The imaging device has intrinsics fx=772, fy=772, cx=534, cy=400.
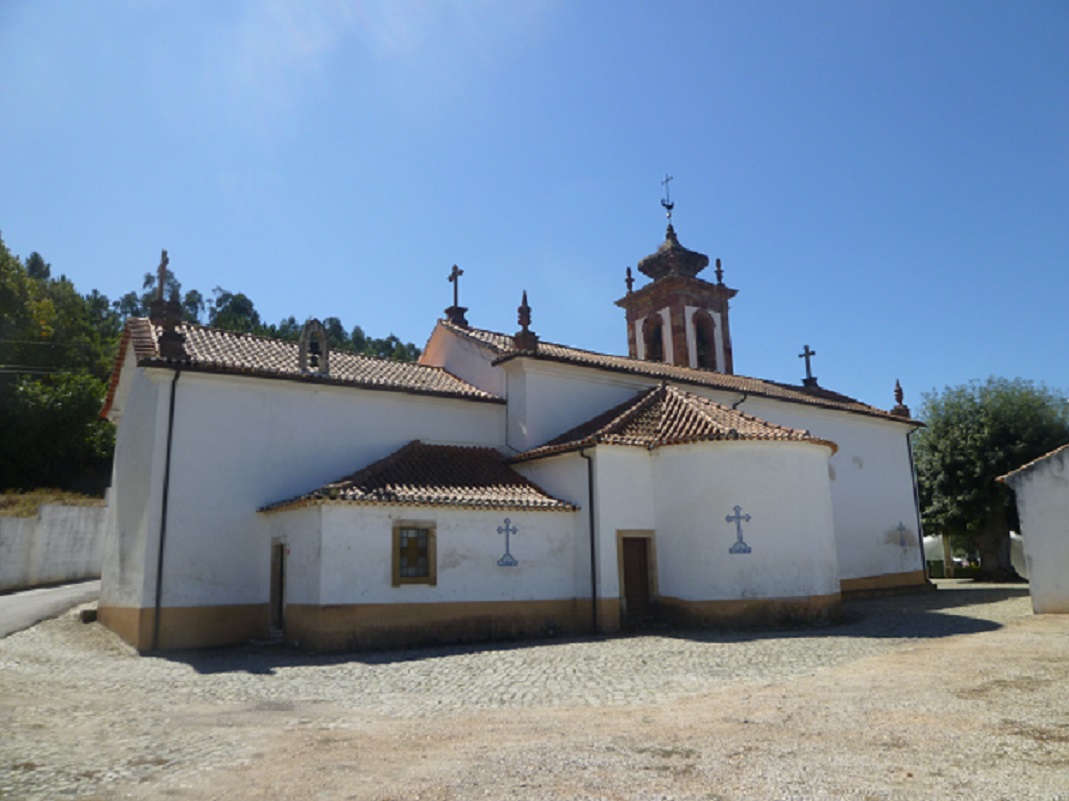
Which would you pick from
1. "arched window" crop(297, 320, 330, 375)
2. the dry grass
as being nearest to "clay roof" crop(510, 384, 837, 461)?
"arched window" crop(297, 320, 330, 375)

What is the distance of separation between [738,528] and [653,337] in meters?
16.7

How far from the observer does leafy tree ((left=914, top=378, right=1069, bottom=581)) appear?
2912 cm

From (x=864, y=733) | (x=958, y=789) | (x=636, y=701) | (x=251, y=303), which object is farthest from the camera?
(x=251, y=303)

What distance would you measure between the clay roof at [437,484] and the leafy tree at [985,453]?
20007mm

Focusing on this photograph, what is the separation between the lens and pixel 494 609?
1631 centimetres

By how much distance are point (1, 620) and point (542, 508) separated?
13.1 meters

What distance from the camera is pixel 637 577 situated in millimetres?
17828

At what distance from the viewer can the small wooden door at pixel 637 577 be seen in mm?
17609

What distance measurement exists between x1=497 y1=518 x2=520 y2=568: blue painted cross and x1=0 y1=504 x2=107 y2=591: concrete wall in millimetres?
19511

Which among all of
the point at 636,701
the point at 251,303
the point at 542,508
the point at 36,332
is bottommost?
the point at 636,701

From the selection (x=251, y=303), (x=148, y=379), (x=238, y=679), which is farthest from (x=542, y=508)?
(x=251, y=303)

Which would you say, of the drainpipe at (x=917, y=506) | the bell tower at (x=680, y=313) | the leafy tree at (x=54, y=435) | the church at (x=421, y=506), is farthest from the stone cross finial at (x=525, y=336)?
the leafy tree at (x=54, y=435)

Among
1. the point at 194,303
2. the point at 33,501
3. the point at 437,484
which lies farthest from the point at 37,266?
the point at 437,484

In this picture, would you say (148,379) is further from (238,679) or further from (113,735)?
(113,735)
